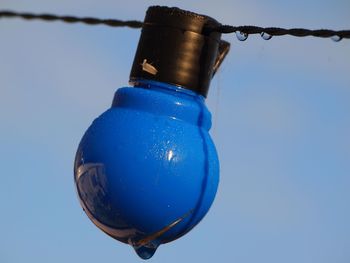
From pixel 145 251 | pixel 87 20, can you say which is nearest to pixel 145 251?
pixel 145 251

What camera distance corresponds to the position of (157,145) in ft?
9.54

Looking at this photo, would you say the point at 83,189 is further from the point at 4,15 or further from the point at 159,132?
the point at 4,15

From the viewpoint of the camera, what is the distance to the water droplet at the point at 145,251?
10.3ft

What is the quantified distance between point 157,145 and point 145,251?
1.37ft

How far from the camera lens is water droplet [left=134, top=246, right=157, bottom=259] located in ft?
10.3

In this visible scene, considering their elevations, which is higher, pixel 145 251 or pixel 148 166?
pixel 148 166

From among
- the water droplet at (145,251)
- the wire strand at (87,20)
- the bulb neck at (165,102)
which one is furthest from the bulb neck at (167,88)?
the water droplet at (145,251)

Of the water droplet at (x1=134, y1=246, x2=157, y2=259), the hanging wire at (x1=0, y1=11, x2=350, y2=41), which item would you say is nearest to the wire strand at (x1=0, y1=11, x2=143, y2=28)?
the hanging wire at (x1=0, y1=11, x2=350, y2=41)

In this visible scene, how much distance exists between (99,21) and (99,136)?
0.54 metres

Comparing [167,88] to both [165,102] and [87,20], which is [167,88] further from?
[87,20]

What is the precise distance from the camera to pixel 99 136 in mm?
2996

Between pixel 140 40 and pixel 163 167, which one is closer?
pixel 163 167

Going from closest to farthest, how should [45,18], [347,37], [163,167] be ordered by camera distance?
[347,37]
[163,167]
[45,18]

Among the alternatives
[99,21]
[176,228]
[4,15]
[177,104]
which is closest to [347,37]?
[177,104]
